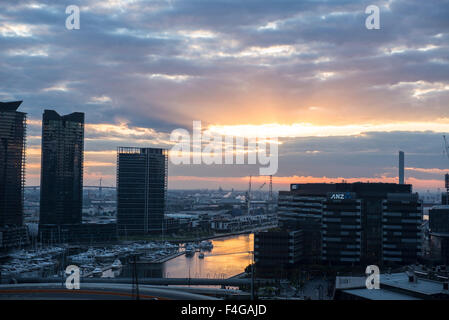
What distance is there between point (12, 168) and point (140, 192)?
11.1 m

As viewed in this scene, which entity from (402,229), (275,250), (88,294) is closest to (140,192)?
(275,250)

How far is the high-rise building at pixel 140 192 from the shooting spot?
140 ft

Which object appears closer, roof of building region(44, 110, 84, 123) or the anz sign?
the anz sign

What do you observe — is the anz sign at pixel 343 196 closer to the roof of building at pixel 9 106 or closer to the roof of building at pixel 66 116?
the roof of building at pixel 66 116

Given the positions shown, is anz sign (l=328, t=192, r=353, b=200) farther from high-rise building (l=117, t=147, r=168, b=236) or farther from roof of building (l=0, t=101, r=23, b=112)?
roof of building (l=0, t=101, r=23, b=112)

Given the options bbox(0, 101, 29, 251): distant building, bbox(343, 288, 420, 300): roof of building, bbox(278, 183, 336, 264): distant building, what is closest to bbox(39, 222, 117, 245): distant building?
bbox(0, 101, 29, 251): distant building

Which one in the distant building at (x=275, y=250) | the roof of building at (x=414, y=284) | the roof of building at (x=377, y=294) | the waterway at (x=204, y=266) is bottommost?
the waterway at (x=204, y=266)

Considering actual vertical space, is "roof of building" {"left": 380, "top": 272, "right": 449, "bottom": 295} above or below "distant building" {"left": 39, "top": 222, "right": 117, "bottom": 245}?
above

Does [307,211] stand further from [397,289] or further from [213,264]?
[397,289]

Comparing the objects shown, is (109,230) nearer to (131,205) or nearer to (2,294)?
(131,205)

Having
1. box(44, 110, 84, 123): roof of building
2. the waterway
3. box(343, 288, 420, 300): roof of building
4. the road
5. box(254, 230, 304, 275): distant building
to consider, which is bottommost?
the waterway

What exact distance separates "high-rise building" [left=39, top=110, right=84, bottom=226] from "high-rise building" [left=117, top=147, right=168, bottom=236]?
3.73 metres

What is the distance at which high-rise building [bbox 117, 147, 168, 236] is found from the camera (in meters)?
42.7

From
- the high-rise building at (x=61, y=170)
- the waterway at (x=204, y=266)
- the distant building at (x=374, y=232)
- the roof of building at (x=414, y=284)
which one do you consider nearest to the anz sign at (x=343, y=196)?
the distant building at (x=374, y=232)
